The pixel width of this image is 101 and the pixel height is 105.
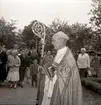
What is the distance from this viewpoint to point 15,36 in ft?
22.1

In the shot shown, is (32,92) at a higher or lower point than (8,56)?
lower

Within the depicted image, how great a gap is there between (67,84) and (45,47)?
166cm

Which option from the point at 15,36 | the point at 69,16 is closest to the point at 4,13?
the point at 15,36

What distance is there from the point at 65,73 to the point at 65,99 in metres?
0.32

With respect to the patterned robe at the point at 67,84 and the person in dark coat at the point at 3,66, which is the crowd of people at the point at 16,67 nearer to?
the person in dark coat at the point at 3,66

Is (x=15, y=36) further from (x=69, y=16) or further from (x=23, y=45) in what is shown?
(x=69, y=16)

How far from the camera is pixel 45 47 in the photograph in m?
5.68

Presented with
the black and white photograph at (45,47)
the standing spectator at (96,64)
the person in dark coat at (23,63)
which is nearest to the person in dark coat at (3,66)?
the black and white photograph at (45,47)

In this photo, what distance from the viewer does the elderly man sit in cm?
411

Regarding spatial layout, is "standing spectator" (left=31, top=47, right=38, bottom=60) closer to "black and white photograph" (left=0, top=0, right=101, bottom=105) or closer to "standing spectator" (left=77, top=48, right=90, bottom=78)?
"black and white photograph" (left=0, top=0, right=101, bottom=105)

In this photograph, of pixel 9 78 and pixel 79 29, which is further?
pixel 9 78

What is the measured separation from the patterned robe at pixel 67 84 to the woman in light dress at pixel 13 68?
358 centimetres

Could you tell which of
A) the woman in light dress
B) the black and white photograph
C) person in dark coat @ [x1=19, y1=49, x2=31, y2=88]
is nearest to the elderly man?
the black and white photograph

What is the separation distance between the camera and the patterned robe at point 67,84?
411cm
